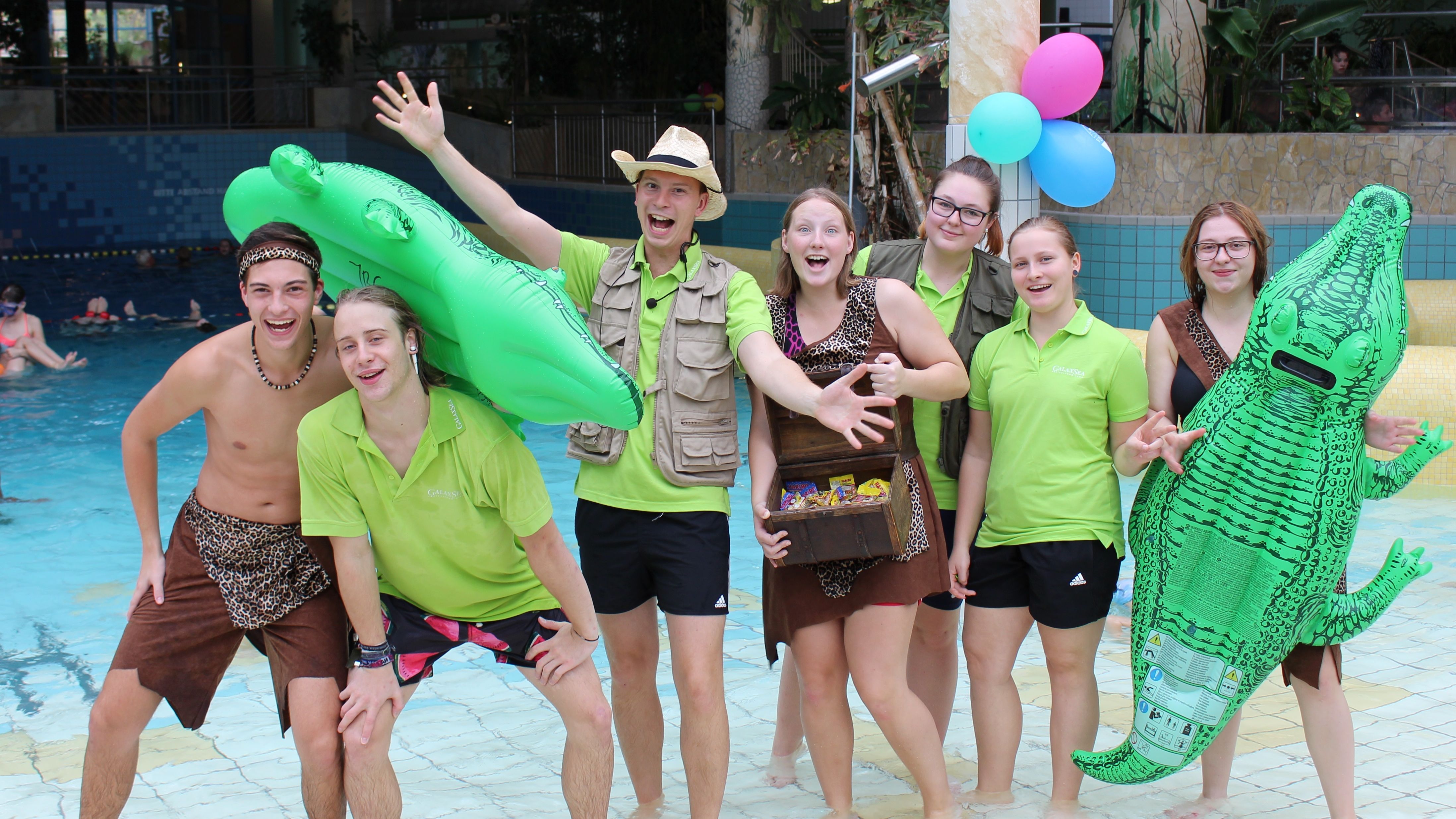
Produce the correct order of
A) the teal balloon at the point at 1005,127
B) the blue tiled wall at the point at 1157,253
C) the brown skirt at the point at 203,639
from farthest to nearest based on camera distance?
the blue tiled wall at the point at 1157,253 → the teal balloon at the point at 1005,127 → the brown skirt at the point at 203,639

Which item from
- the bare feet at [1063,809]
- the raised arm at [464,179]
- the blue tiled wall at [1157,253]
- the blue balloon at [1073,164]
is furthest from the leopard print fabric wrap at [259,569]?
the blue tiled wall at [1157,253]

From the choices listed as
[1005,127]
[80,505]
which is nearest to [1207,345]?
[1005,127]

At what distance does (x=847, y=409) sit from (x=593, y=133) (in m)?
14.7

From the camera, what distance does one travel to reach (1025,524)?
137 inches

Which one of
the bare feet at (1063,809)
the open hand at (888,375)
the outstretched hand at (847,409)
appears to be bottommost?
the bare feet at (1063,809)

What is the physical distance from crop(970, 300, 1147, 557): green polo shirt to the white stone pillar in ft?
12.3

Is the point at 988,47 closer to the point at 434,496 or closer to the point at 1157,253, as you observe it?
the point at 1157,253

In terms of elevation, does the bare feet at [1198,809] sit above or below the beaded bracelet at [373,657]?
below

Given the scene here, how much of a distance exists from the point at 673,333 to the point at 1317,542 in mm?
1696

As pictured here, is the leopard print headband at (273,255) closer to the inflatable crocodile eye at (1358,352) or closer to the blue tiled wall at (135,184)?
the inflatable crocodile eye at (1358,352)

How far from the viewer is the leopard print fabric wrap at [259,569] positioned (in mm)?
3230

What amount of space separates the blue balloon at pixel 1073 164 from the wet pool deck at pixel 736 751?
203 cm

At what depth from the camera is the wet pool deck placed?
3.80 meters

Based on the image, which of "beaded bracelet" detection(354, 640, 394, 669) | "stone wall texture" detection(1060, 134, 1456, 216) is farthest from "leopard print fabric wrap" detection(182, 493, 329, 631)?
"stone wall texture" detection(1060, 134, 1456, 216)
